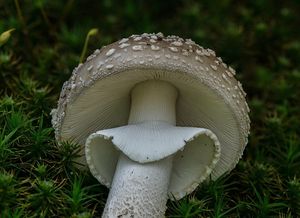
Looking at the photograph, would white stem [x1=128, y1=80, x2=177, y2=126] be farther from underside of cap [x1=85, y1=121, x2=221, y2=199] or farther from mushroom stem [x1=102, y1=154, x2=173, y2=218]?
mushroom stem [x1=102, y1=154, x2=173, y2=218]

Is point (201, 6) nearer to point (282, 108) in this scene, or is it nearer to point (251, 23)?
point (251, 23)

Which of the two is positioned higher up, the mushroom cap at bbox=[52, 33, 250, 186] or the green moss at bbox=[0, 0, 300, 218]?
the mushroom cap at bbox=[52, 33, 250, 186]

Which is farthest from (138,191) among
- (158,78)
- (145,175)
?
(158,78)

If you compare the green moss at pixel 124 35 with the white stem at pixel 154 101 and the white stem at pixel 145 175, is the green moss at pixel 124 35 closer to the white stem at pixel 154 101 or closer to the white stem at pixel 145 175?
the white stem at pixel 145 175

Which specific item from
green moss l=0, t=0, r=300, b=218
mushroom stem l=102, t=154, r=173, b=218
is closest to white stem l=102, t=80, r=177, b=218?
mushroom stem l=102, t=154, r=173, b=218

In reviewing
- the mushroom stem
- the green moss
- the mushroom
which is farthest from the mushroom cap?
the mushroom stem

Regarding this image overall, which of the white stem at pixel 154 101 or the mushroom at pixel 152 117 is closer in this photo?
the mushroom at pixel 152 117

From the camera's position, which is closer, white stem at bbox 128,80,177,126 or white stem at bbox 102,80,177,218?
white stem at bbox 102,80,177,218

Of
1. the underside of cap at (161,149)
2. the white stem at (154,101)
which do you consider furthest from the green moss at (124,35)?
the white stem at (154,101)

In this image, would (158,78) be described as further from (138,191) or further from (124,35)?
(124,35)
